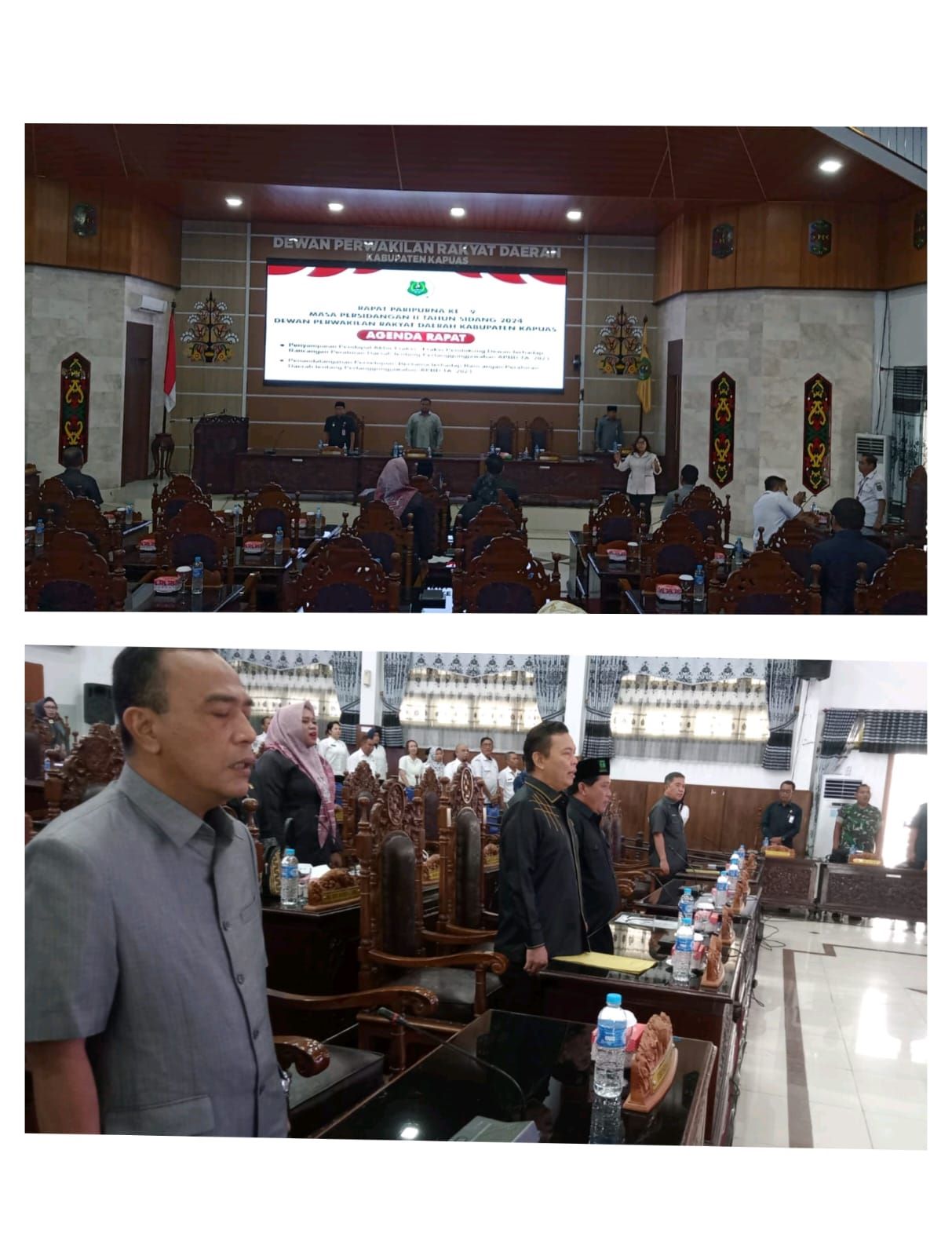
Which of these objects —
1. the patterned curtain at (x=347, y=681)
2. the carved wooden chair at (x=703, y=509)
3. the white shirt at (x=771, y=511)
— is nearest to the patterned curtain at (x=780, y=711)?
the patterned curtain at (x=347, y=681)

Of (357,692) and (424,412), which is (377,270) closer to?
(424,412)

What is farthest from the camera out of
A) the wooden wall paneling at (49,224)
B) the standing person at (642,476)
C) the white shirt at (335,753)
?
the wooden wall paneling at (49,224)

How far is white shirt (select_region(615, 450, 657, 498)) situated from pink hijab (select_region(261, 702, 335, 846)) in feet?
23.2

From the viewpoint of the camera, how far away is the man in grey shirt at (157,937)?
1.60 metres

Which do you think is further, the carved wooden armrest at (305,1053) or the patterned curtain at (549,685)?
the patterned curtain at (549,685)

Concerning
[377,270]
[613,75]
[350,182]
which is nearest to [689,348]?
[377,270]

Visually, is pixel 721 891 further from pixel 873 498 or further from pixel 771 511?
pixel 873 498

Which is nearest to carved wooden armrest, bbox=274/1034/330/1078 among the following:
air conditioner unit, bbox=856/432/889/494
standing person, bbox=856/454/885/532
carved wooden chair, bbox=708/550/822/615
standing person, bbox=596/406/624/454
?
carved wooden chair, bbox=708/550/822/615

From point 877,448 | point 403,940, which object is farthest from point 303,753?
point 877,448

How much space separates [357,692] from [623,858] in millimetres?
1522

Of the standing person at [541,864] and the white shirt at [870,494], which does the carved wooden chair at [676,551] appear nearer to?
the standing person at [541,864]

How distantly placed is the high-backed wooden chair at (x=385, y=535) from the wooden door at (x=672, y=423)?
7.06 meters

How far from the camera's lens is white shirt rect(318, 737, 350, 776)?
2857 millimetres

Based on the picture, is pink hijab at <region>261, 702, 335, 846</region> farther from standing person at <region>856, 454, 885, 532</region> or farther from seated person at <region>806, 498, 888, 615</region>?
standing person at <region>856, 454, 885, 532</region>
